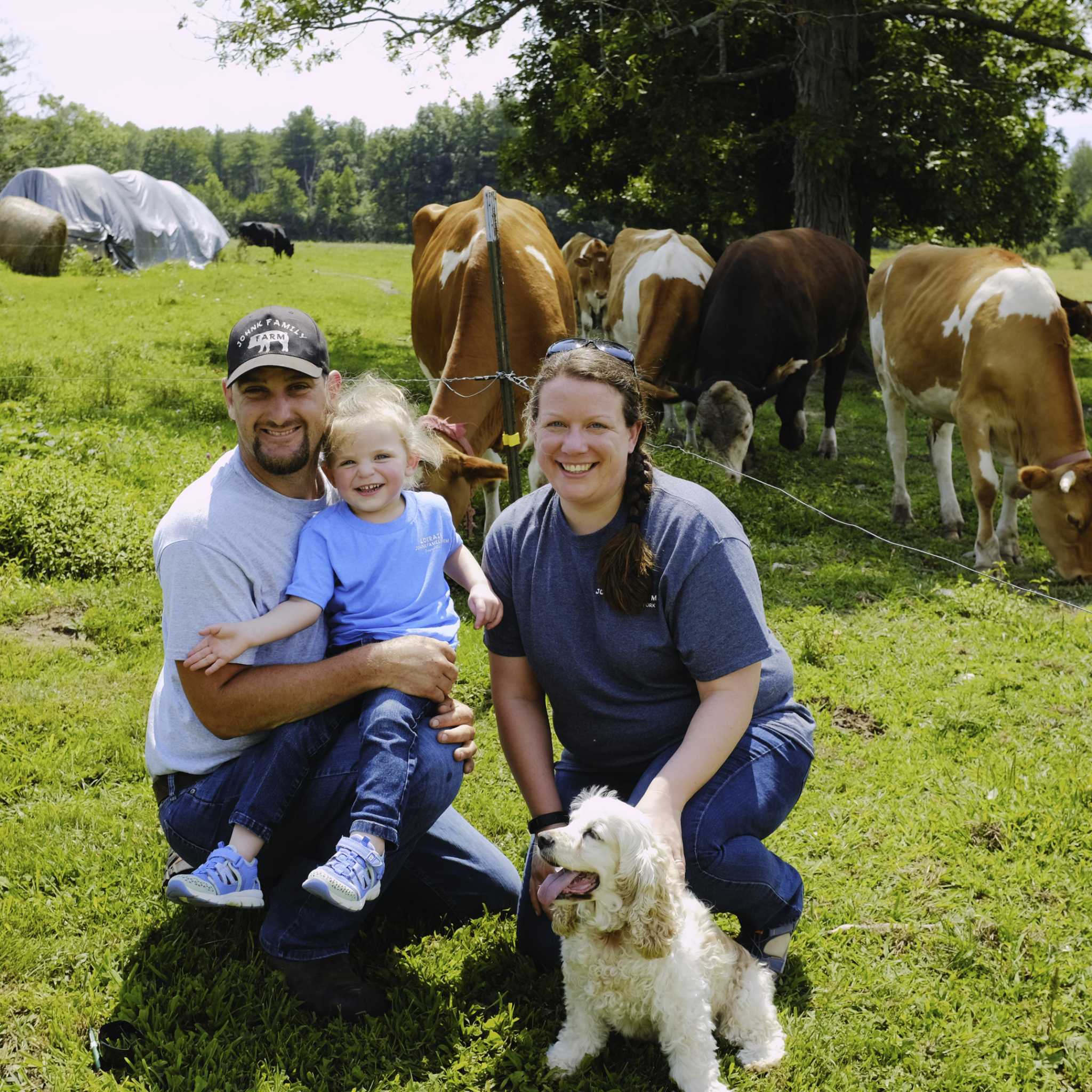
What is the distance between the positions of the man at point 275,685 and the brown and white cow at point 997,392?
5.07 meters

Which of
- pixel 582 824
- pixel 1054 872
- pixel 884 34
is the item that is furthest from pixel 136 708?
pixel 884 34

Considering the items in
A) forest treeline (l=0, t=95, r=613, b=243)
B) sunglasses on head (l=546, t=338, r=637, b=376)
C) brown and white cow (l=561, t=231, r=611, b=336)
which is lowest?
sunglasses on head (l=546, t=338, r=637, b=376)

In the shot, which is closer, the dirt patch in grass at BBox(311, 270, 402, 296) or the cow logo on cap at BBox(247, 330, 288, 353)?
the cow logo on cap at BBox(247, 330, 288, 353)

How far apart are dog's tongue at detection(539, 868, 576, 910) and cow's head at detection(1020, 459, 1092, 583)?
5.17m

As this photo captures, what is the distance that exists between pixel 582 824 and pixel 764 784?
2.47ft

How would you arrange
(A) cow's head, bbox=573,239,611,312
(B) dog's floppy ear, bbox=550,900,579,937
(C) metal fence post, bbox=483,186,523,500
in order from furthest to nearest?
(A) cow's head, bbox=573,239,611,312, (C) metal fence post, bbox=483,186,523,500, (B) dog's floppy ear, bbox=550,900,579,937

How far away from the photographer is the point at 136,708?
4.69m

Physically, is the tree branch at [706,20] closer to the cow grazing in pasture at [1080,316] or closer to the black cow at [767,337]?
the black cow at [767,337]

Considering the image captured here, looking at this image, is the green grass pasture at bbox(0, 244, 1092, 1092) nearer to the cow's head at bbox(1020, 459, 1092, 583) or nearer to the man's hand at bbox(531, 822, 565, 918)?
the cow's head at bbox(1020, 459, 1092, 583)

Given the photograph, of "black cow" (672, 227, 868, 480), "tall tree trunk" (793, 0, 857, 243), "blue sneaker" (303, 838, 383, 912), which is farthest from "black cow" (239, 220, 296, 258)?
"blue sneaker" (303, 838, 383, 912)

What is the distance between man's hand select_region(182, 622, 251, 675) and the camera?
8.95ft

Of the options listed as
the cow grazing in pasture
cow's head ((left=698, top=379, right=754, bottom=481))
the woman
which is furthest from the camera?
cow's head ((left=698, top=379, right=754, bottom=481))

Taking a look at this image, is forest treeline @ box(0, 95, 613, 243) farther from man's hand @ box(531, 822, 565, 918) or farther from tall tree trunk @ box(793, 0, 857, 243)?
man's hand @ box(531, 822, 565, 918)

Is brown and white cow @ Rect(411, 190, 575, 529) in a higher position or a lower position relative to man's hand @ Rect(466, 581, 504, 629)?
higher
